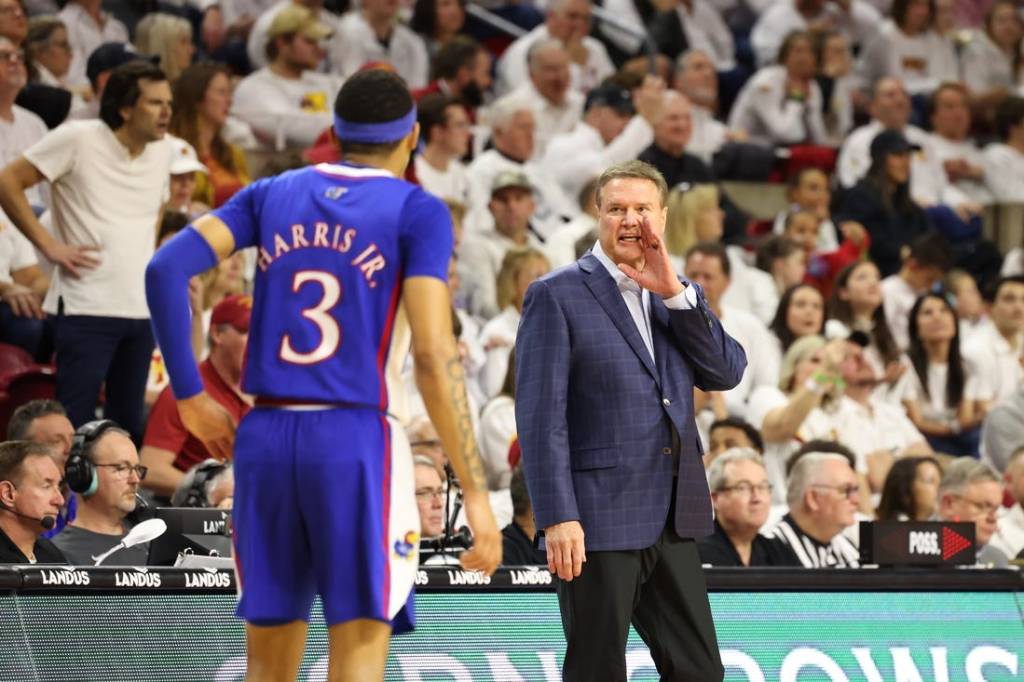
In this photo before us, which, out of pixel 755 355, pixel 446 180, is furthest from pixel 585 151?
pixel 755 355

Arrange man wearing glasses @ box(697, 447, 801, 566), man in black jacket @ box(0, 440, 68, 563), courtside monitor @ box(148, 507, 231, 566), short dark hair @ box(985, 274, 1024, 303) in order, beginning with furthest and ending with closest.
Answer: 1. short dark hair @ box(985, 274, 1024, 303)
2. man wearing glasses @ box(697, 447, 801, 566)
3. man in black jacket @ box(0, 440, 68, 563)
4. courtside monitor @ box(148, 507, 231, 566)

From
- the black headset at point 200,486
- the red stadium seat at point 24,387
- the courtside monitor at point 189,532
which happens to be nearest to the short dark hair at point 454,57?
the red stadium seat at point 24,387

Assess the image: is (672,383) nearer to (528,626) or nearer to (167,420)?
(528,626)

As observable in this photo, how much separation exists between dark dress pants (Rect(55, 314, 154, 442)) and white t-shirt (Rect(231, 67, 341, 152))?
149 inches

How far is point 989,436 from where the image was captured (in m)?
10.6

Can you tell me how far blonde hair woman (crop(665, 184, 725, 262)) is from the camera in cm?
1196

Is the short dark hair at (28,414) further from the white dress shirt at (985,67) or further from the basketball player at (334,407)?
the white dress shirt at (985,67)

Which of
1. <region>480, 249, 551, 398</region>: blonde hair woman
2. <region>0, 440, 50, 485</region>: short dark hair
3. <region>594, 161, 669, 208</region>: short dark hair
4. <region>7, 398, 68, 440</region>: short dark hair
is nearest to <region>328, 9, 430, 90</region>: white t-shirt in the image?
<region>480, 249, 551, 398</region>: blonde hair woman

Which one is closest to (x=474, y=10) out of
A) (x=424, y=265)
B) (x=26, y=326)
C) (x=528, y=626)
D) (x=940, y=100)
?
(x=940, y=100)

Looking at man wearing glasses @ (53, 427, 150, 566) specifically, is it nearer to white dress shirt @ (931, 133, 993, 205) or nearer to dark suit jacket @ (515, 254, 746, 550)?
dark suit jacket @ (515, 254, 746, 550)

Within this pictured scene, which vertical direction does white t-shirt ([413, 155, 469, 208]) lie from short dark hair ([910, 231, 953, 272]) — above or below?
above

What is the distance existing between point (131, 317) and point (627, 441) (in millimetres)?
4055

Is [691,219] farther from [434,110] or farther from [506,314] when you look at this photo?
[506,314]

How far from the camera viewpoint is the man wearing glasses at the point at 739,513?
755 cm
